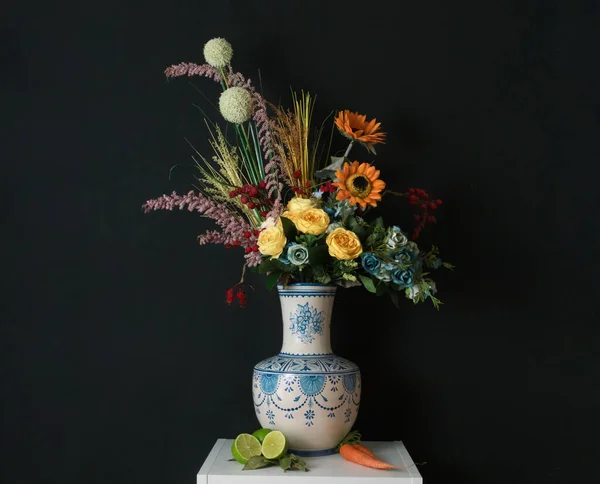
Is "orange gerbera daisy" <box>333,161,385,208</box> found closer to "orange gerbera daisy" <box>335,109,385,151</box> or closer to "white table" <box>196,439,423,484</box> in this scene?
"orange gerbera daisy" <box>335,109,385,151</box>

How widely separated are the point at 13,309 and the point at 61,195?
0.38m

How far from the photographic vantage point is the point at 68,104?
2270mm

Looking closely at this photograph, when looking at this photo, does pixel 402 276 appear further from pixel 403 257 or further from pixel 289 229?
pixel 289 229

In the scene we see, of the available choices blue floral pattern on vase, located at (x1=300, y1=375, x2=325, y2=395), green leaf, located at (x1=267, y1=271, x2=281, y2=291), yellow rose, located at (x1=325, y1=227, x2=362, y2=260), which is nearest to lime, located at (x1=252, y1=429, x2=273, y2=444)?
blue floral pattern on vase, located at (x1=300, y1=375, x2=325, y2=395)

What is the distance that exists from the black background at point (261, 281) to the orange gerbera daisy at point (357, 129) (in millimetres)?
244

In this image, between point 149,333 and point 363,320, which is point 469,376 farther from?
point 149,333

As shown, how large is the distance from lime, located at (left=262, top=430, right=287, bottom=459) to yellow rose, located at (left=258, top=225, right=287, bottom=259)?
1.48ft

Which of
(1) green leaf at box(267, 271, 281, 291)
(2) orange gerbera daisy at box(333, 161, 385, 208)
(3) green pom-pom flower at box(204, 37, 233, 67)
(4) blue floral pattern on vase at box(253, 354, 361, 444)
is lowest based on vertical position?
(4) blue floral pattern on vase at box(253, 354, 361, 444)

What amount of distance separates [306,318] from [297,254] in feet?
0.69

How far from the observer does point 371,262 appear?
180 cm

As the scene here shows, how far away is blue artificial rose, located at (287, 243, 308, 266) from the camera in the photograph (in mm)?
1784

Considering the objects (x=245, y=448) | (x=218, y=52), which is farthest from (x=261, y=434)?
(x=218, y=52)

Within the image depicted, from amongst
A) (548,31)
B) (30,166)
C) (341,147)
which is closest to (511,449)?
(341,147)

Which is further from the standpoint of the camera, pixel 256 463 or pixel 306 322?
pixel 306 322
